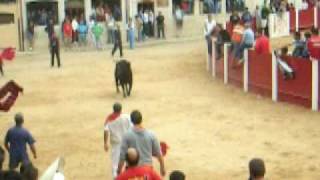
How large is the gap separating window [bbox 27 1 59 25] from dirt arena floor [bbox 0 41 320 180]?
8.77 m

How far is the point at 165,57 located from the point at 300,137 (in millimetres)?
14620

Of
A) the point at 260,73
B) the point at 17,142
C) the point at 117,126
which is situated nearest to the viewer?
the point at 117,126

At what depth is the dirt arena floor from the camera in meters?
12.8

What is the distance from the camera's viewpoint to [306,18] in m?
35.6

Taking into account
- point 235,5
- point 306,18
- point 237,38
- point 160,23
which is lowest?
point 237,38

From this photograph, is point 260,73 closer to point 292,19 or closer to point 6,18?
point 292,19

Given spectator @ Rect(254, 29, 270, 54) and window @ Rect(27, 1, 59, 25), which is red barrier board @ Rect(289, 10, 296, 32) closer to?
window @ Rect(27, 1, 59, 25)

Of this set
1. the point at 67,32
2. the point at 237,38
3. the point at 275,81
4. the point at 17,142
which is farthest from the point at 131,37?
the point at 17,142

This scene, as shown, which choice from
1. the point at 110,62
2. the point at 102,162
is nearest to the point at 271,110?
the point at 102,162

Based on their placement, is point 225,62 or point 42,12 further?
point 42,12

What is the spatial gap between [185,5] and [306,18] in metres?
6.74

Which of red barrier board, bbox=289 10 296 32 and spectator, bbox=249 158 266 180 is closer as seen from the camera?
spectator, bbox=249 158 266 180

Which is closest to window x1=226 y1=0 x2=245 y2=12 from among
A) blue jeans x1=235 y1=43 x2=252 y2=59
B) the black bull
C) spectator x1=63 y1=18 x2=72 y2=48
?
spectator x1=63 y1=18 x2=72 y2=48

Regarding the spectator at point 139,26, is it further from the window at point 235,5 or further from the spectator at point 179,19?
the window at point 235,5
